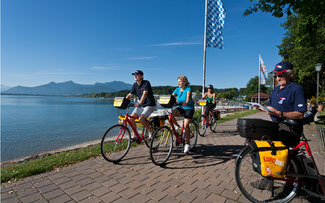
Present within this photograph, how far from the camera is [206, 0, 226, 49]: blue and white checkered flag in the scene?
9.99 metres

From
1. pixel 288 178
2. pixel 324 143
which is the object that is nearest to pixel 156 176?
pixel 288 178

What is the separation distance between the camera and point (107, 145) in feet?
14.4

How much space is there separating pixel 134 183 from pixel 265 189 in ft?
6.94

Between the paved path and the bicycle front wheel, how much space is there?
17 centimetres

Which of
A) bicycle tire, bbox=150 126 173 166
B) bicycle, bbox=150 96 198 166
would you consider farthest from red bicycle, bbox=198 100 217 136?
bicycle tire, bbox=150 126 173 166

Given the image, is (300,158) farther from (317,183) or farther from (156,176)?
(156,176)

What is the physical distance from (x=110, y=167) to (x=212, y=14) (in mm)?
10158

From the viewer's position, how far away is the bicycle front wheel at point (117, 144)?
3857mm

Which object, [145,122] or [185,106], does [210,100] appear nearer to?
[185,106]

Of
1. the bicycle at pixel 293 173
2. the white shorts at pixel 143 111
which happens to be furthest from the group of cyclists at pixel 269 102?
the bicycle at pixel 293 173

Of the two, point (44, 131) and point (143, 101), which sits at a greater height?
point (143, 101)

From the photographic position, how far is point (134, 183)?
9.62ft

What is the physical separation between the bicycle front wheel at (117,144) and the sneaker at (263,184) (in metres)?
2.69

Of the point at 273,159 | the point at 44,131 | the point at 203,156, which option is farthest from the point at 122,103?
the point at 44,131
